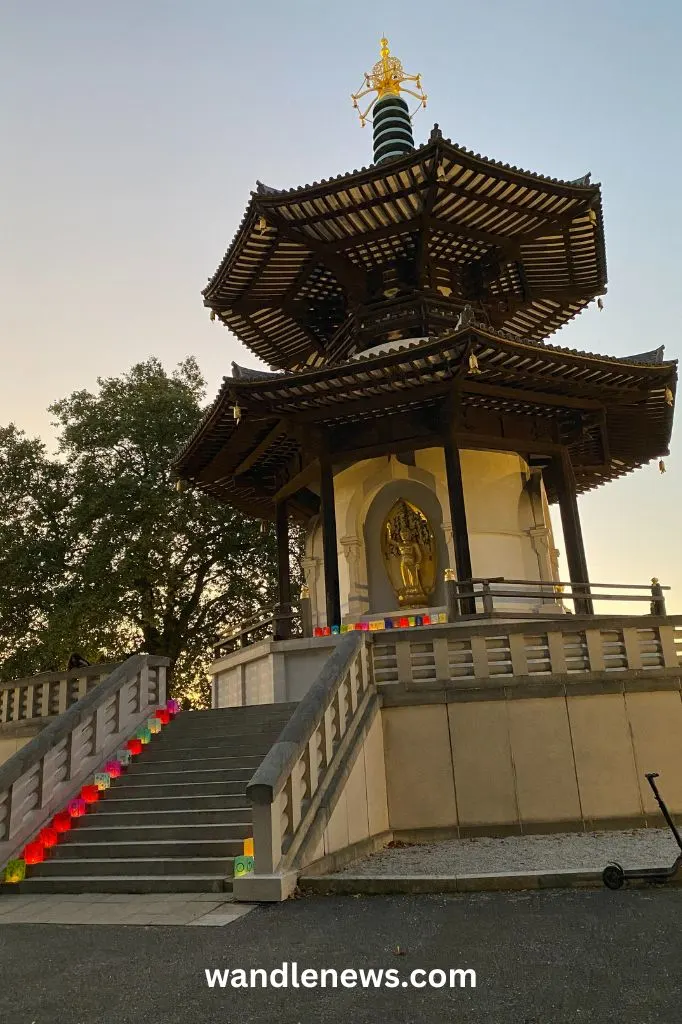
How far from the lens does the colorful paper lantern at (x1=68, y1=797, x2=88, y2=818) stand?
9.11m

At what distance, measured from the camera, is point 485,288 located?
1616 cm

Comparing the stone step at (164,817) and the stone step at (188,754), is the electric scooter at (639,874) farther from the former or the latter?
the stone step at (188,754)

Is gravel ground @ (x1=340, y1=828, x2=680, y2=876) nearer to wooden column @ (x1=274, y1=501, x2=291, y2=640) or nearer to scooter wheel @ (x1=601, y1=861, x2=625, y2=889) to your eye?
scooter wheel @ (x1=601, y1=861, x2=625, y2=889)

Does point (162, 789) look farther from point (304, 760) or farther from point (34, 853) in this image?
point (304, 760)

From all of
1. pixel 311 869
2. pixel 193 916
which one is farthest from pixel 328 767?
pixel 193 916

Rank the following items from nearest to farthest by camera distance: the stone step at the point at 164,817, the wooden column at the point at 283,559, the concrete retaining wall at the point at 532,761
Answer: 1. the stone step at the point at 164,817
2. the concrete retaining wall at the point at 532,761
3. the wooden column at the point at 283,559

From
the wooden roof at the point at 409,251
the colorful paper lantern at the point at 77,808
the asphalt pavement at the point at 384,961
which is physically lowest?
the asphalt pavement at the point at 384,961

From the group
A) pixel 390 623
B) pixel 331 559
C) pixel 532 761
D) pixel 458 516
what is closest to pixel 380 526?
pixel 331 559

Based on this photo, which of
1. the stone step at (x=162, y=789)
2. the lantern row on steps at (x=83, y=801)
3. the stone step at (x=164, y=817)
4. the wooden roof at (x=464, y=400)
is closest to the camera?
the lantern row on steps at (x=83, y=801)

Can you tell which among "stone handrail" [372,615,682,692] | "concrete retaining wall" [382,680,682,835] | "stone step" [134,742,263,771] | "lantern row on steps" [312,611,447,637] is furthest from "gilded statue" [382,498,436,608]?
"stone step" [134,742,263,771]

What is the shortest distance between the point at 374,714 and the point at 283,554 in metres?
8.00

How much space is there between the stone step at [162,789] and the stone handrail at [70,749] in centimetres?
59

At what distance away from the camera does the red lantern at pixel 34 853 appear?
8.27 metres

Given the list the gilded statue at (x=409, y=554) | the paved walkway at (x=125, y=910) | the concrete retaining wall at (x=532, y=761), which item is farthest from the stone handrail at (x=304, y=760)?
the gilded statue at (x=409, y=554)
